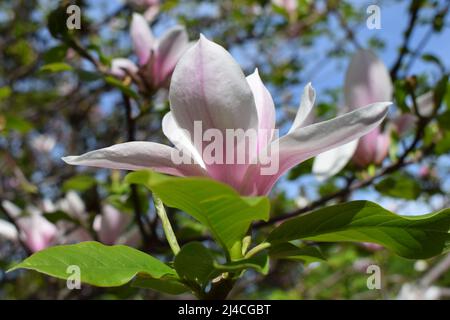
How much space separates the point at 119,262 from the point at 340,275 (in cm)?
183

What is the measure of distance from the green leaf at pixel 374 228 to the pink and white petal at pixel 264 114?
10 centimetres

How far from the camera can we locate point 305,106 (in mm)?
605

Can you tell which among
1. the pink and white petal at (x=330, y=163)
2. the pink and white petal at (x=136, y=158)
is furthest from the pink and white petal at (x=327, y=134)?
the pink and white petal at (x=330, y=163)

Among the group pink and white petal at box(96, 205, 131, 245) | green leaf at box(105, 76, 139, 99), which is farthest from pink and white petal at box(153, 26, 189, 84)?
pink and white petal at box(96, 205, 131, 245)

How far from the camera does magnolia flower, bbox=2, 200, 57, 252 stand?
1437mm

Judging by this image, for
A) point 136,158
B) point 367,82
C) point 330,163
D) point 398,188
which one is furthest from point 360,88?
point 136,158

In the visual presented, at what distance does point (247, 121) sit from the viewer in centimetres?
57

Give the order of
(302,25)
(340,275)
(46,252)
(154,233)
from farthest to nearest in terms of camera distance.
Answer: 1. (302,25)
2. (340,275)
3. (154,233)
4. (46,252)

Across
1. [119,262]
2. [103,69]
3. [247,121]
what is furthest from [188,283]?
[103,69]

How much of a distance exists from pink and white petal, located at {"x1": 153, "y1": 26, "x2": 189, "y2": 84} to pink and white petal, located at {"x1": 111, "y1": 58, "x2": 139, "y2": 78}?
2.2 inches

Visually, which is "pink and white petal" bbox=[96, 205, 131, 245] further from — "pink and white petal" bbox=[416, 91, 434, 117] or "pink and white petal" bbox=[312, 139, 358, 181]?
"pink and white petal" bbox=[416, 91, 434, 117]

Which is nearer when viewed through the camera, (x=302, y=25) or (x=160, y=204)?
(x=160, y=204)

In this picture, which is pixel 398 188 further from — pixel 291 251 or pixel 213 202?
pixel 213 202

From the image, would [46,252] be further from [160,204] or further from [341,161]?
[341,161]
